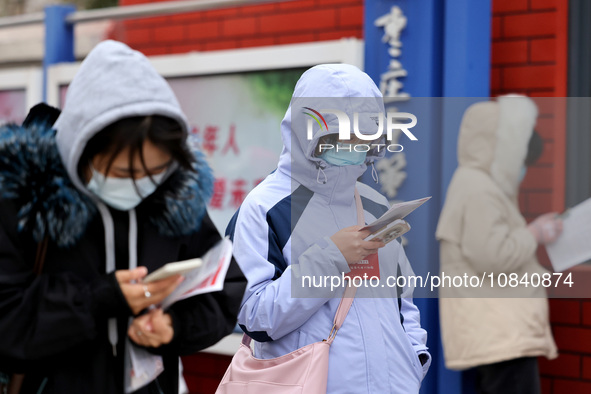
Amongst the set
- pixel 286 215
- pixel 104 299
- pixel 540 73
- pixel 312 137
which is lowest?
pixel 104 299

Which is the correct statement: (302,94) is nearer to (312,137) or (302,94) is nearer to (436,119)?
(312,137)

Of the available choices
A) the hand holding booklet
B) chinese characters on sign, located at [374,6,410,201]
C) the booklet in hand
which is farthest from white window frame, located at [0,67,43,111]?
the hand holding booklet

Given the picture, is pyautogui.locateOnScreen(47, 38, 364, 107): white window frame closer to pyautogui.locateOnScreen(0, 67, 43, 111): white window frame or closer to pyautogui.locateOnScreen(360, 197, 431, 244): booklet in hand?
pyautogui.locateOnScreen(0, 67, 43, 111): white window frame

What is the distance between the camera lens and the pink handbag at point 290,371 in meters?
1.90

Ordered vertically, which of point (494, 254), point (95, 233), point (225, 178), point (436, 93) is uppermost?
point (436, 93)

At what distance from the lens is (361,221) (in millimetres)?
2150

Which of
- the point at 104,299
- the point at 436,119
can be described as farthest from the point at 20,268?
the point at 436,119

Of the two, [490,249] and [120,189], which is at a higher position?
[120,189]

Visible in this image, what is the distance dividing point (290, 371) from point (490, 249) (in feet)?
3.45

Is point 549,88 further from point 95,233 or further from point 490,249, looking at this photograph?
point 95,233

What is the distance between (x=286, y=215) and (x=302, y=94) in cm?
37

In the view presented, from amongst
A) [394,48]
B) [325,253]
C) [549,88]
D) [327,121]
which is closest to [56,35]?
[394,48]

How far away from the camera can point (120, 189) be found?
1.52 metres

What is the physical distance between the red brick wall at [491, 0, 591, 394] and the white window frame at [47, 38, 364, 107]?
0.68 m
